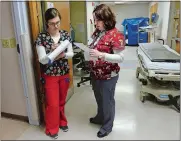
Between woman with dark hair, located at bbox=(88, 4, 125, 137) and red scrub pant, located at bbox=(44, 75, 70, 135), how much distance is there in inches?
14.6

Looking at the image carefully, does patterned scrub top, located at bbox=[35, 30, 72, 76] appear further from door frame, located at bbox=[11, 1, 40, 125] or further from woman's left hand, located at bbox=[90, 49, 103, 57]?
woman's left hand, located at bbox=[90, 49, 103, 57]

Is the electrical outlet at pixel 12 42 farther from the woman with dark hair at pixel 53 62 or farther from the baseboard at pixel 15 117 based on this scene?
the baseboard at pixel 15 117

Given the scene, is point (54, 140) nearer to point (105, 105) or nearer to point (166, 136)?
point (105, 105)

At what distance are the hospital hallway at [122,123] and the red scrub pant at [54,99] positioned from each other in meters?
0.14

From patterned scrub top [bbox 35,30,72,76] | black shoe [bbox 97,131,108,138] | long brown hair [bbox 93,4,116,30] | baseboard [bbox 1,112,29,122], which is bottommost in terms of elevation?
black shoe [bbox 97,131,108,138]

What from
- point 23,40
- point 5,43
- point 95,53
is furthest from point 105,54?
point 5,43

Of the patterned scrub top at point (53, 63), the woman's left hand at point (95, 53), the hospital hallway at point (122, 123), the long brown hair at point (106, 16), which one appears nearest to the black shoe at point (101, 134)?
the hospital hallway at point (122, 123)

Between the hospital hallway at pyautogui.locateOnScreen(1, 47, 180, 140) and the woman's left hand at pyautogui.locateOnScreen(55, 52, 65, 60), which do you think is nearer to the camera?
the woman's left hand at pyautogui.locateOnScreen(55, 52, 65, 60)

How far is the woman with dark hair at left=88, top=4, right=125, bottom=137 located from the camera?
1684 millimetres

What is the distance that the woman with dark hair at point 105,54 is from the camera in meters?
1.68

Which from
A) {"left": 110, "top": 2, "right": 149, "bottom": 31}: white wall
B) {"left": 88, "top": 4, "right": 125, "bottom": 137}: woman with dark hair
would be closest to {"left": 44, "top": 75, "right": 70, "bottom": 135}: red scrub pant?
{"left": 88, "top": 4, "right": 125, "bottom": 137}: woman with dark hair

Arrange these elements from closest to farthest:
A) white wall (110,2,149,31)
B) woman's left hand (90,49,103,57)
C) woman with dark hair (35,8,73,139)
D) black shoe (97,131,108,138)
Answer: woman's left hand (90,49,103,57) < woman with dark hair (35,8,73,139) < black shoe (97,131,108,138) < white wall (110,2,149,31)

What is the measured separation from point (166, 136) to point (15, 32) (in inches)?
82.4

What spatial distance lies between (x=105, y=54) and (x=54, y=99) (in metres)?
0.78
